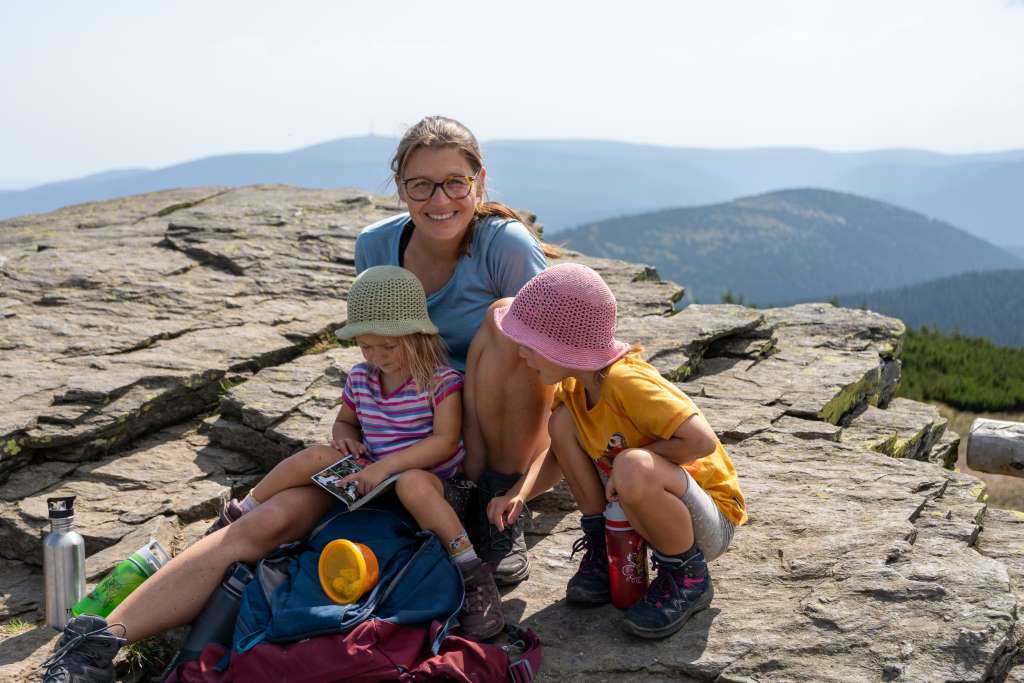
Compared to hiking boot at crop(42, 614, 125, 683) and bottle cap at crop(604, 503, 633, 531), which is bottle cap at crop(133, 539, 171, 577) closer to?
hiking boot at crop(42, 614, 125, 683)

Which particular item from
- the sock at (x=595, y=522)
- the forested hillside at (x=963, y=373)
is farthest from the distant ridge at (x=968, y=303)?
the sock at (x=595, y=522)

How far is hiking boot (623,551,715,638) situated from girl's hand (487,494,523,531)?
0.63 meters

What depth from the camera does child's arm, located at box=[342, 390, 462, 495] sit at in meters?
3.96

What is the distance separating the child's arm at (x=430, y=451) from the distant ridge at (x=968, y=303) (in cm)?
15925

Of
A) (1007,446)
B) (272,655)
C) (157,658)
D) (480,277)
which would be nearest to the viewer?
(272,655)

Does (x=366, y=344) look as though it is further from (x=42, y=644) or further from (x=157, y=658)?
(x=42, y=644)

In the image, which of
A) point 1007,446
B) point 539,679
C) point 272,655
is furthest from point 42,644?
point 1007,446

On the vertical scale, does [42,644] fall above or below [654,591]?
below

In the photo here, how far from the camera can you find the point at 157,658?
399 centimetres

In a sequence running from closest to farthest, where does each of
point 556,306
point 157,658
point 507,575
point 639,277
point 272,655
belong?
point 272,655
point 556,306
point 157,658
point 507,575
point 639,277

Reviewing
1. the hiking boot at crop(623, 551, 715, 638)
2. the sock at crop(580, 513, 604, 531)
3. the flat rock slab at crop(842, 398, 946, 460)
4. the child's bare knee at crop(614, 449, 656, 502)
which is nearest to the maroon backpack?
the hiking boot at crop(623, 551, 715, 638)

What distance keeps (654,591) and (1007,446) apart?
4.28 meters

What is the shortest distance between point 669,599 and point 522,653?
63 cm

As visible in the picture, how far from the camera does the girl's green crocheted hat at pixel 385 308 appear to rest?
407 centimetres
